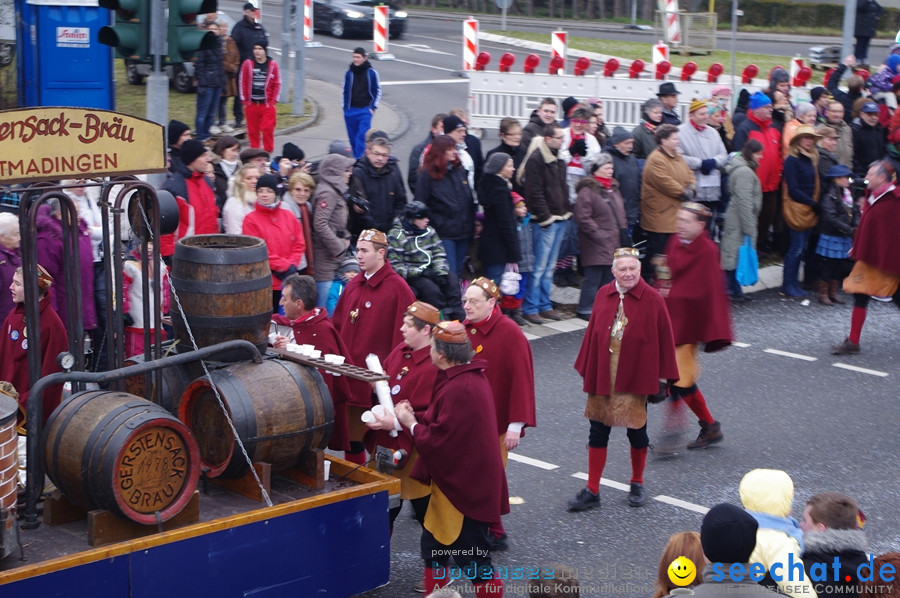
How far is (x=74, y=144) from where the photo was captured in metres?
5.65

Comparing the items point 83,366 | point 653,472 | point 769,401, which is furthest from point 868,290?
point 83,366

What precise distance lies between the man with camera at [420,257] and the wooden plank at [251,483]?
160 inches

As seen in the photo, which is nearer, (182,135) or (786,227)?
(182,135)

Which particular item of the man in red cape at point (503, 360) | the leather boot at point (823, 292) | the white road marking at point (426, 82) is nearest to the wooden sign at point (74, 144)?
the man in red cape at point (503, 360)

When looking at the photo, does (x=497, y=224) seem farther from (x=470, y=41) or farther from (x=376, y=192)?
(x=470, y=41)

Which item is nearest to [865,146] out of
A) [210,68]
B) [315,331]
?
[210,68]

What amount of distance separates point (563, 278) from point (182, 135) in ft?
14.9

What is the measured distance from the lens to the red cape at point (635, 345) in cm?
780

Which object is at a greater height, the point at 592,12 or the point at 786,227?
the point at 592,12

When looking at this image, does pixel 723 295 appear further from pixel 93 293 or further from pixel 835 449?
pixel 93 293

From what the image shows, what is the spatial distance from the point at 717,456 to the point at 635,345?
1625 mm

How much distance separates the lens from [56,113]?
18.2ft

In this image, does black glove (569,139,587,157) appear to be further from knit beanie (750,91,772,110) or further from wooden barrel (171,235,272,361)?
wooden barrel (171,235,272,361)

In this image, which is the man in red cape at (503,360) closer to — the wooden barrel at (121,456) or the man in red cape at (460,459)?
the man in red cape at (460,459)
